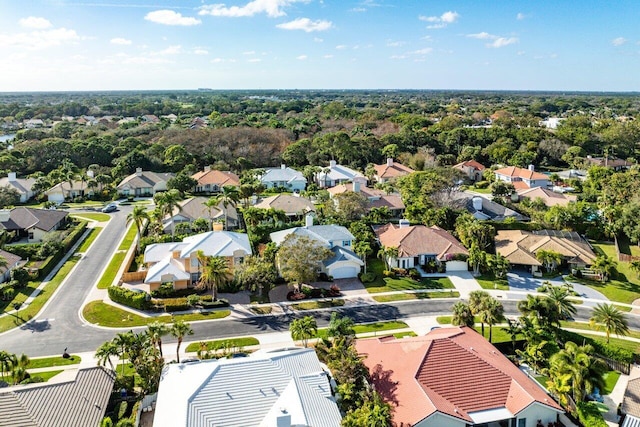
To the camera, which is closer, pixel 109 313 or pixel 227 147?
pixel 109 313

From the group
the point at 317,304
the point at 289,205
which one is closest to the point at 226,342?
the point at 317,304

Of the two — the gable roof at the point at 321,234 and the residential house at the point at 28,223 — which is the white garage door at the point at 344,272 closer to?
the gable roof at the point at 321,234

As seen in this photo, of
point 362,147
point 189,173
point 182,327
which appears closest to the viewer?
point 182,327

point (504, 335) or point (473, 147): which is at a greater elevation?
point (473, 147)

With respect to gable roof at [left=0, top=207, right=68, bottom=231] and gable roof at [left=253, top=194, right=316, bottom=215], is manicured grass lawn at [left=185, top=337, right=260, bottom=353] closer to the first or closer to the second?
gable roof at [left=253, top=194, right=316, bottom=215]

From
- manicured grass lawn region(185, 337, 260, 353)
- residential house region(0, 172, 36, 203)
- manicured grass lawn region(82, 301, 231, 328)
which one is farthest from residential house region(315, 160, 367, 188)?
manicured grass lawn region(185, 337, 260, 353)

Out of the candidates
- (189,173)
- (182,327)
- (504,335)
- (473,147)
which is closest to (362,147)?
(473,147)

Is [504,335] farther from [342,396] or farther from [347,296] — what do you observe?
[342,396]

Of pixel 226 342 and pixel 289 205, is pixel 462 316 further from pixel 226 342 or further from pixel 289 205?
pixel 289 205
